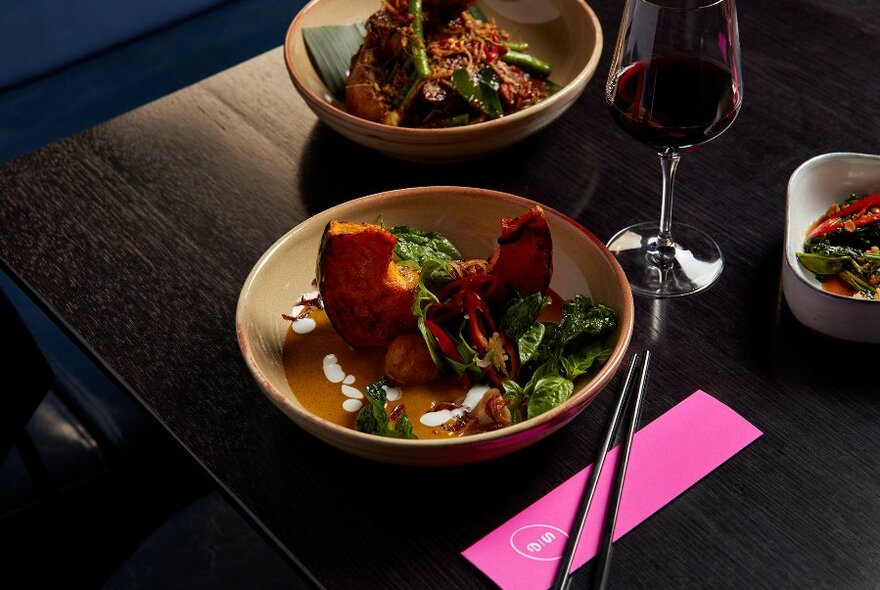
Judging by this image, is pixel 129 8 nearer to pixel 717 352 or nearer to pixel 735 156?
pixel 735 156

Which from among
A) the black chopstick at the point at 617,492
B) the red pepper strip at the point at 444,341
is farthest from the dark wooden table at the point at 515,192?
the red pepper strip at the point at 444,341

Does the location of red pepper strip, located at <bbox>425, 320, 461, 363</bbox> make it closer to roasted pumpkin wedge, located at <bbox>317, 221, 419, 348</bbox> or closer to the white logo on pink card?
roasted pumpkin wedge, located at <bbox>317, 221, 419, 348</bbox>

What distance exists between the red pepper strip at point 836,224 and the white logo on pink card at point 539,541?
50 cm

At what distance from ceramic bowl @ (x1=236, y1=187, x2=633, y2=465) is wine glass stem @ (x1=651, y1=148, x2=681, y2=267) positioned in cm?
15

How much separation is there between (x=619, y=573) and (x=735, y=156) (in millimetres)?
698

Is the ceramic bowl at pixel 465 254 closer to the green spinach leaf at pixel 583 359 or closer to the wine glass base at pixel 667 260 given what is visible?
the green spinach leaf at pixel 583 359

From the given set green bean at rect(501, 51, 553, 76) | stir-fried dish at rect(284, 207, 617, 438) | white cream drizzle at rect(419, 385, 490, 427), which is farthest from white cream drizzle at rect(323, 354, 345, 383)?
green bean at rect(501, 51, 553, 76)

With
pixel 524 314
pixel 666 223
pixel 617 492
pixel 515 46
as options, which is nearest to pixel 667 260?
pixel 666 223

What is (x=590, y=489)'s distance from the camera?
948mm

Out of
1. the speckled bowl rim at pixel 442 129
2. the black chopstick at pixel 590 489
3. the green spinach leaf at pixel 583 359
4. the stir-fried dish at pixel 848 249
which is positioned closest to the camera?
the black chopstick at pixel 590 489

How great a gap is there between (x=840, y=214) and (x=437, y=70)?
57cm

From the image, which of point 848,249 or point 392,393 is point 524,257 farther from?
point 848,249

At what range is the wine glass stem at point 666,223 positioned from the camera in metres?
1.17

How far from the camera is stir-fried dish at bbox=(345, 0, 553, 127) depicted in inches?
54.4
